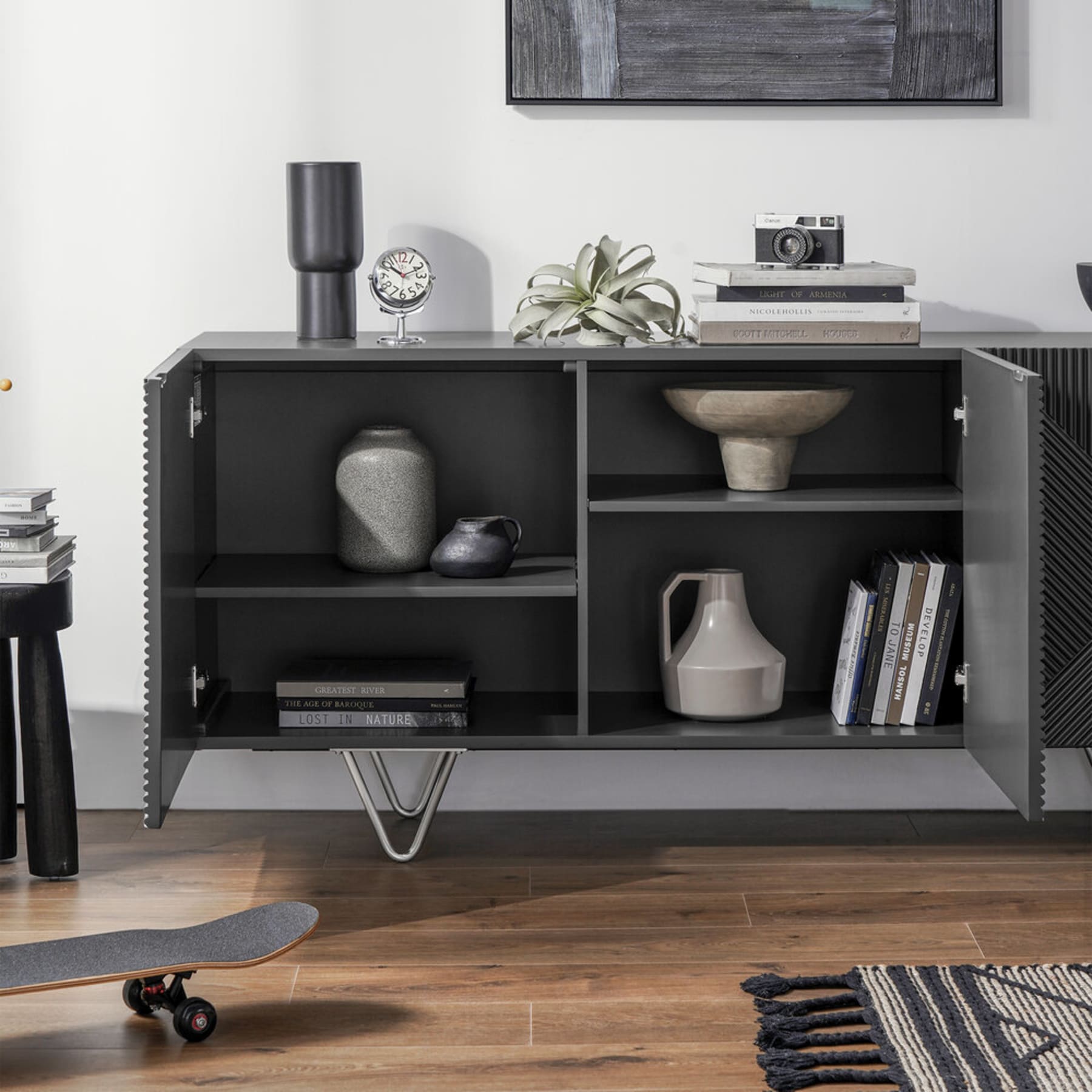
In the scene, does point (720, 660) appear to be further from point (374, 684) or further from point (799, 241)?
point (799, 241)

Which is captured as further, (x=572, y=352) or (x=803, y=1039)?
(x=572, y=352)

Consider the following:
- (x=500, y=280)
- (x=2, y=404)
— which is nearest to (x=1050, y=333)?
(x=500, y=280)

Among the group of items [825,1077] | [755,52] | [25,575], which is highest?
[755,52]

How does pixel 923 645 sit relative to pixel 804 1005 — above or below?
above

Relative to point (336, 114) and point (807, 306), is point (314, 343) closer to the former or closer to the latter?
point (336, 114)

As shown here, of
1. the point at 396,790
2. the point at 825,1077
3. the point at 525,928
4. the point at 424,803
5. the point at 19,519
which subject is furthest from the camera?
the point at 396,790

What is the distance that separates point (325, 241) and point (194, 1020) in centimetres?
135

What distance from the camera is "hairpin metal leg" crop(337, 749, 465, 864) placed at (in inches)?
108

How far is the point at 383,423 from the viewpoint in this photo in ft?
9.39

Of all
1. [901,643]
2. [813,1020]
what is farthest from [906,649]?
[813,1020]

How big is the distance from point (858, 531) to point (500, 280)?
0.86 m

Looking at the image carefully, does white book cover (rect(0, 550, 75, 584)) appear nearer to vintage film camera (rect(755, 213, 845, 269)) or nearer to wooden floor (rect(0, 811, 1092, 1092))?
wooden floor (rect(0, 811, 1092, 1092))

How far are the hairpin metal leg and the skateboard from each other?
473mm

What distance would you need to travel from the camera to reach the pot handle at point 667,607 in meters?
2.73
